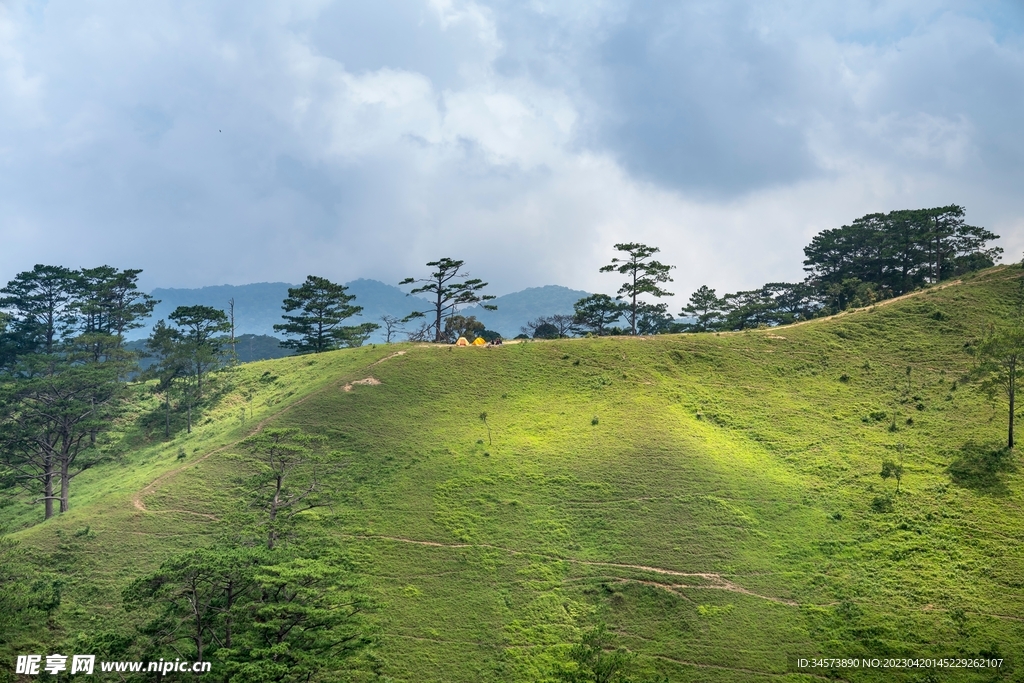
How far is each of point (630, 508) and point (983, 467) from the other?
22206mm

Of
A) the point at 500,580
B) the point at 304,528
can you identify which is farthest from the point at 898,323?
the point at 304,528

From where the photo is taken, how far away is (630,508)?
121 feet

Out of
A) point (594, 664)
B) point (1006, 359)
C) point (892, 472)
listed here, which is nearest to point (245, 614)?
point (594, 664)

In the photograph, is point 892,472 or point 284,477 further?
point 892,472

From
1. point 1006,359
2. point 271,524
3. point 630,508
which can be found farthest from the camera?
point 1006,359

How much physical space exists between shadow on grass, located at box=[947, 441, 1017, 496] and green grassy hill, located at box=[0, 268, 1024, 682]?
0.20 metres

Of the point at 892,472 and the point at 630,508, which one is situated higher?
the point at 892,472

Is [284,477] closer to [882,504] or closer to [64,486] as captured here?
[64,486]

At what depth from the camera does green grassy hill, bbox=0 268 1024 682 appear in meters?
29.2

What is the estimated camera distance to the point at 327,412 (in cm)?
4700

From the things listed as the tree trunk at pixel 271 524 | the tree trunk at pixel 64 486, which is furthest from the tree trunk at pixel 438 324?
the tree trunk at pixel 271 524

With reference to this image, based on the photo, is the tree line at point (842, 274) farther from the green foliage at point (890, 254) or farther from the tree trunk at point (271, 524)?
the tree trunk at point (271, 524)

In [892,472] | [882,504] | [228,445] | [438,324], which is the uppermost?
[438,324]

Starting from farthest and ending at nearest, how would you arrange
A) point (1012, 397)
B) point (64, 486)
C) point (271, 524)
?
1. point (64, 486)
2. point (1012, 397)
3. point (271, 524)
